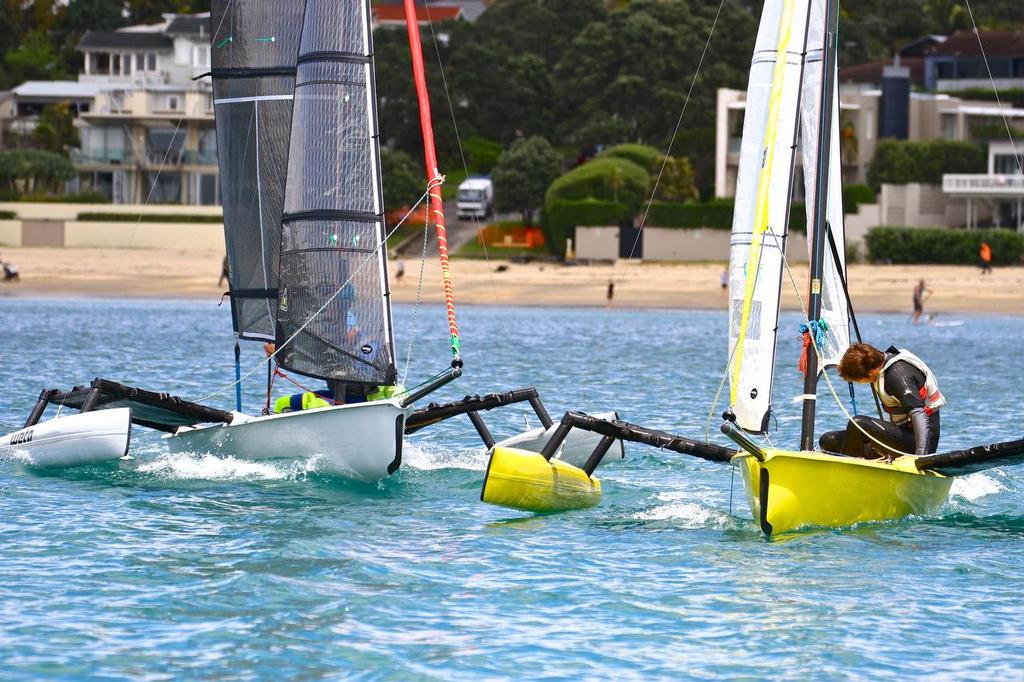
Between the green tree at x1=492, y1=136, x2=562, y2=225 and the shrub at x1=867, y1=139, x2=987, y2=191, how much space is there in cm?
1514

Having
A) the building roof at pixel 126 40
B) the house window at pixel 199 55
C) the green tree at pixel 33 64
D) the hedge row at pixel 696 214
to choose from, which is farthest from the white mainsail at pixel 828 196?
the green tree at pixel 33 64

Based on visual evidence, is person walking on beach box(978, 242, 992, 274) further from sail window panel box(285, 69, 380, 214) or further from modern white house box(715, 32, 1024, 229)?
sail window panel box(285, 69, 380, 214)

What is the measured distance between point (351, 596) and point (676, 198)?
59769 millimetres

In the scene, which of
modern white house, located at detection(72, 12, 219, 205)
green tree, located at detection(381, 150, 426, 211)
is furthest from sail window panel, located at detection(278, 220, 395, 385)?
modern white house, located at detection(72, 12, 219, 205)

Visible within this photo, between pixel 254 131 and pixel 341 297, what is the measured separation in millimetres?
3513

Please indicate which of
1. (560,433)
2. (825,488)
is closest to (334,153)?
(560,433)

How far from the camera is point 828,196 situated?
1508 cm

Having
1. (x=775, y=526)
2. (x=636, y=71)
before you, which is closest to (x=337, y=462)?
(x=775, y=526)

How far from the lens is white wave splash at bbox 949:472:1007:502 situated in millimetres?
17203

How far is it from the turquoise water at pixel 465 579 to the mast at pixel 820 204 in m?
1.21

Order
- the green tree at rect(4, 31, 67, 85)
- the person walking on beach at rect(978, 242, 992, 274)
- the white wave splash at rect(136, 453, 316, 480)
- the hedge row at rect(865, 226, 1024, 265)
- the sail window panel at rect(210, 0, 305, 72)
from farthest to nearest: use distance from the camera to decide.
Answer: the green tree at rect(4, 31, 67, 85)
the hedge row at rect(865, 226, 1024, 265)
the person walking on beach at rect(978, 242, 992, 274)
the sail window panel at rect(210, 0, 305, 72)
the white wave splash at rect(136, 453, 316, 480)

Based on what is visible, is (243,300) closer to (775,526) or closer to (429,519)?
(429,519)

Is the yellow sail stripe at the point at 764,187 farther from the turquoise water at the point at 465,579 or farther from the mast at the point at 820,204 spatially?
the turquoise water at the point at 465,579

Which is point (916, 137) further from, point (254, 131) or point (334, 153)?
point (334, 153)
